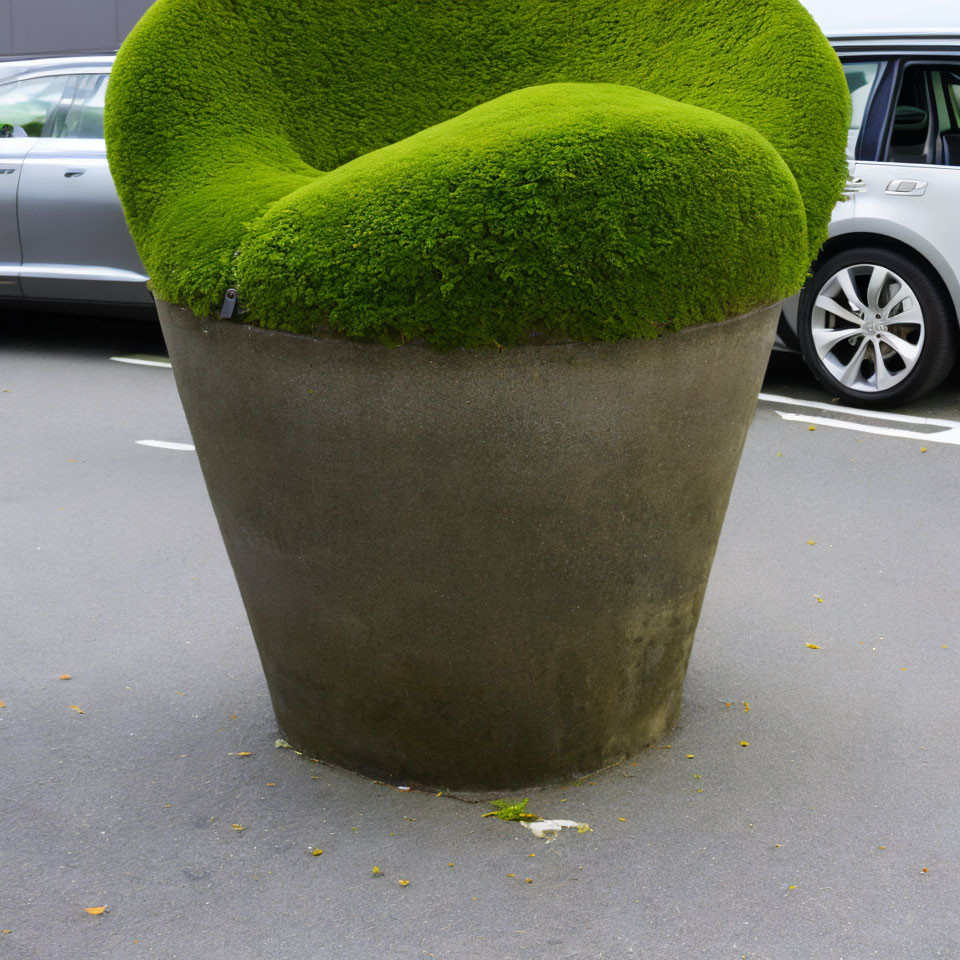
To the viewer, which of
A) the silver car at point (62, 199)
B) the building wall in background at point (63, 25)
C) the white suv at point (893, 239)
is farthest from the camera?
the building wall in background at point (63, 25)

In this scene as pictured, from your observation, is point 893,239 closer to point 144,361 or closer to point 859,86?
point 859,86

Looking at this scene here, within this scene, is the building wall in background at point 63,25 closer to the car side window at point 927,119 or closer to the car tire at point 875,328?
the car side window at point 927,119

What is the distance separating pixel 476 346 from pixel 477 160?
34 cm

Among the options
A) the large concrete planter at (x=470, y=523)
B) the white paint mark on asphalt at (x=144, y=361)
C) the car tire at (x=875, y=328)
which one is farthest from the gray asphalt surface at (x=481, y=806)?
the white paint mark on asphalt at (x=144, y=361)

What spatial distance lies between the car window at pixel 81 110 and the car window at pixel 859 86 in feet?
14.6

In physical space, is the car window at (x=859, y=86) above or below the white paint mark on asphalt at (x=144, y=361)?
above

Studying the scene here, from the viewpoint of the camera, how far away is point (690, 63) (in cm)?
284

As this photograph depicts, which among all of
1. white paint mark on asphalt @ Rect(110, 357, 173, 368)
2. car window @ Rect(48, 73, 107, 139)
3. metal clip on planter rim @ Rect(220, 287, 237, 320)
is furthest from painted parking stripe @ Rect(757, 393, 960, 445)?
car window @ Rect(48, 73, 107, 139)

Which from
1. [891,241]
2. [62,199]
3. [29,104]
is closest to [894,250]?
[891,241]

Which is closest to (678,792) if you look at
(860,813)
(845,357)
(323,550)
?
Result: (860,813)

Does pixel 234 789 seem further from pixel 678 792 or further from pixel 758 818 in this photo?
pixel 758 818

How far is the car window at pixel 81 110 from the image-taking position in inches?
285

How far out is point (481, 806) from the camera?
100 inches

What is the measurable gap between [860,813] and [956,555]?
1936 mm
